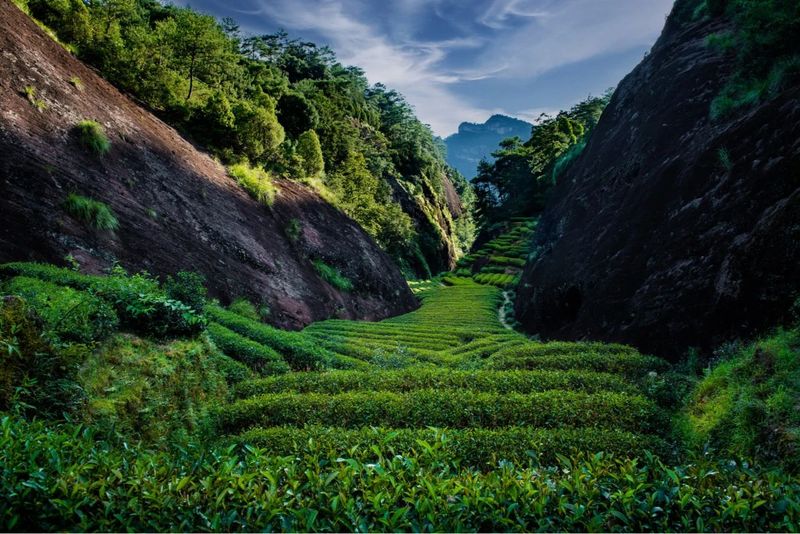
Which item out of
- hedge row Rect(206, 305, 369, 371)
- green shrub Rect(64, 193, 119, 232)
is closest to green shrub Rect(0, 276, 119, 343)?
green shrub Rect(64, 193, 119, 232)

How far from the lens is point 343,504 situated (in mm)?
3764

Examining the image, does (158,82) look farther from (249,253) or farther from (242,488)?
(242,488)

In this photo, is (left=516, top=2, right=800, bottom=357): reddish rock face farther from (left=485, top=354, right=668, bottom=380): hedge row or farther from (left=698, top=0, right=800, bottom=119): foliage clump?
(left=485, top=354, right=668, bottom=380): hedge row

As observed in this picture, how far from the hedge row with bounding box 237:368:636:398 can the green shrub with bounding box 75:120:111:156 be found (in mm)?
11212

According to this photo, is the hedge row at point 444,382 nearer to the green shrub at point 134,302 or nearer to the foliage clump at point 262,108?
the green shrub at point 134,302

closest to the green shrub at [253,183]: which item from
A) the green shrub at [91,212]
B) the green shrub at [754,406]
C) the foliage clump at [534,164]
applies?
the green shrub at [91,212]

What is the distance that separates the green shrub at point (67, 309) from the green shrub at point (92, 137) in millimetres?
7900

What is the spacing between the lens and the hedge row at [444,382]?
10.8 meters

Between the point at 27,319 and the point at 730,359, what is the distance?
45.6 ft

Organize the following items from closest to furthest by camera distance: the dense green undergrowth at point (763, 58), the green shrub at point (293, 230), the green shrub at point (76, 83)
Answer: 1. the dense green undergrowth at point (763, 58)
2. the green shrub at point (76, 83)
3. the green shrub at point (293, 230)

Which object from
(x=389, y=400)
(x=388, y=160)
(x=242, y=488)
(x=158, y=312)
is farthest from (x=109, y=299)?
(x=388, y=160)

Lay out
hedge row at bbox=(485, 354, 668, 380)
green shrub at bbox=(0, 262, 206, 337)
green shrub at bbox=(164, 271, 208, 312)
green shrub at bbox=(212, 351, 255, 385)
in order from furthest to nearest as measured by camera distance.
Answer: hedge row at bbox=(485, 354, 668, 380), green shrub at bbox=(164, 271, 208, 312), green shrub at bbox=(212, 351, 255, 385), green shrub at bbox=(0, 262, 206, 337)

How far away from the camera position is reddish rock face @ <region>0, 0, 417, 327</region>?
1257cm

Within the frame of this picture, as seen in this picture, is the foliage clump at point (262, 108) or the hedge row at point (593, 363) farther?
the foliage clump at point (262, 108)
